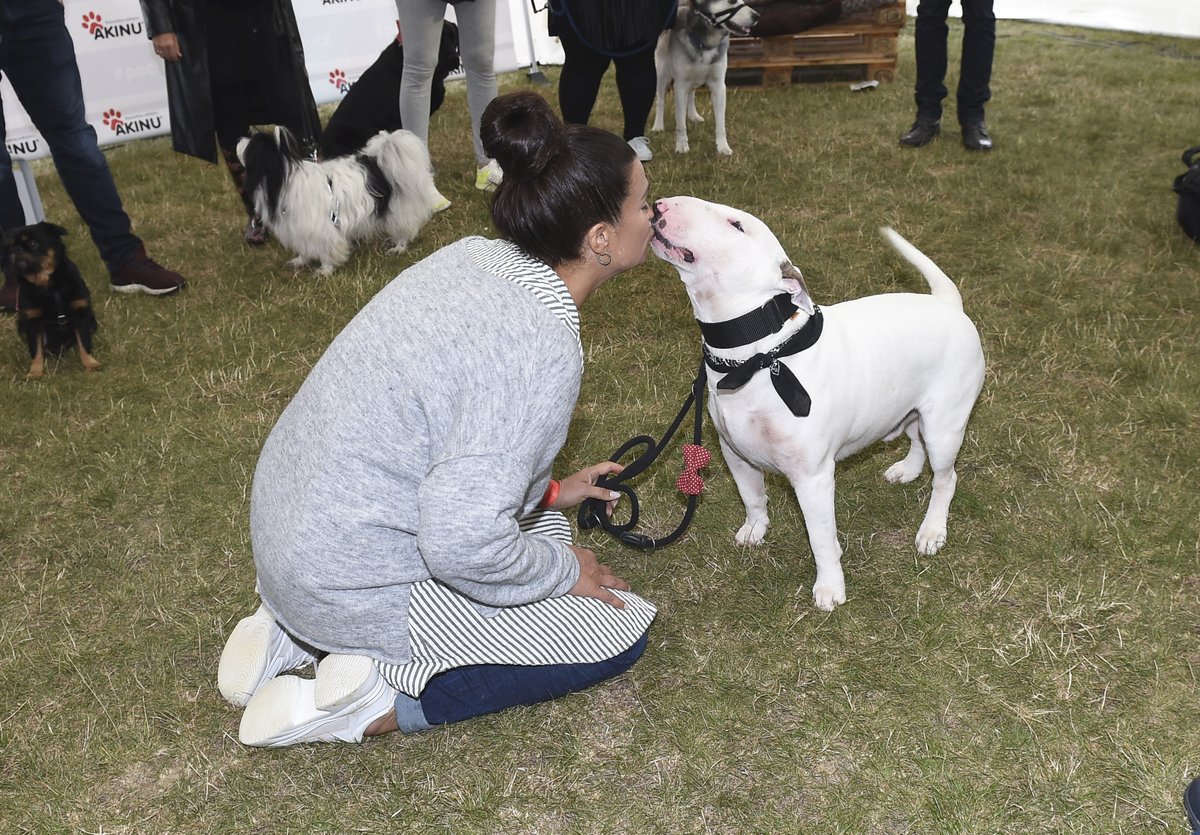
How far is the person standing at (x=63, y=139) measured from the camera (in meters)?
4.03

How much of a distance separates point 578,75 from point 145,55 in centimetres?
438

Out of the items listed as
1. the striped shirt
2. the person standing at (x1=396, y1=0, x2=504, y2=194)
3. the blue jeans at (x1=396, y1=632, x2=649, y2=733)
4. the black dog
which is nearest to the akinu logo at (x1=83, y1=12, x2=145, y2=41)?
the black dog

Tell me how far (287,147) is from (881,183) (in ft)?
10.4

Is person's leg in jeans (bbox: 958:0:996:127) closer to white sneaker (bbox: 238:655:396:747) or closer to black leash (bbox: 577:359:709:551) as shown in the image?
black leash (bbox: 577:359:709:551)

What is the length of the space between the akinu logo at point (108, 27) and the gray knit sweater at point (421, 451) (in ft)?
22.7

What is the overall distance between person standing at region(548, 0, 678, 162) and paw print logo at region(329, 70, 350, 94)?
12.2 ft

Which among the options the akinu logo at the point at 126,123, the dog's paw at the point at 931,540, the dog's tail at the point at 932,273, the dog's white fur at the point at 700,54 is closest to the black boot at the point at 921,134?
the dog's white fur at the point at 700,54

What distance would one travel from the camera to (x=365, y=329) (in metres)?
1.83

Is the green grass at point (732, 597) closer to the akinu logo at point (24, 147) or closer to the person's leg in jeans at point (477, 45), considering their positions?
the person's leg in jeans at point (477, 45)

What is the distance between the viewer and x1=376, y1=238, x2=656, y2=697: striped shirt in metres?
1.89

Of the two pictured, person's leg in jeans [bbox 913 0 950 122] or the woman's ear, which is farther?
person's leg in jeans [bbox 913 0 950 122]

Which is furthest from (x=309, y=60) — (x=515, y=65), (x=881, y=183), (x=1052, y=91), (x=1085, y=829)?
(x=1085, y=829)

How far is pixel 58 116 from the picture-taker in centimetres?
427

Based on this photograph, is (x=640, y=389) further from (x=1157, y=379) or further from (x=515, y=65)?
(x=515, y=65)
